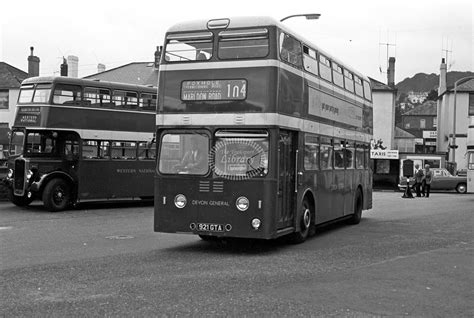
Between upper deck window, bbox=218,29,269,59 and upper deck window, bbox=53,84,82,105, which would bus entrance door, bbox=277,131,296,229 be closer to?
upper deck window, bbox=218,29,269,59

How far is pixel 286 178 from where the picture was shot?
10.9m

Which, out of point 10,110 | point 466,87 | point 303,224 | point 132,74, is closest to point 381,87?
point 466,87

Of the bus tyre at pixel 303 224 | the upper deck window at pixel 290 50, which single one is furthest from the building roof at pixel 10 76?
the upper deck window at pixel 290 50

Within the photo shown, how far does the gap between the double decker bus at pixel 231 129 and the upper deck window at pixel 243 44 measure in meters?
0.02

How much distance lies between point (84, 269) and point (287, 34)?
540 centimetres

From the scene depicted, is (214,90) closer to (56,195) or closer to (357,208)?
(357,208)

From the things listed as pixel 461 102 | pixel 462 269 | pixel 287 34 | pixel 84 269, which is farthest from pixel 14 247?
pixel 461 102

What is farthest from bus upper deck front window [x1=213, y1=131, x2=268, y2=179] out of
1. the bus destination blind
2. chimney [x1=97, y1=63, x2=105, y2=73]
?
chimney [x1=97, y1=63, x2=105, y2=73]

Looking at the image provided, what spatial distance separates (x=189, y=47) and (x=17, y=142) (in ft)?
33.6

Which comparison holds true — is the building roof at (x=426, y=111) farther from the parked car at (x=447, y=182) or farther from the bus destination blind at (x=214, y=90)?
the bus destination blind at (x=214, y=90)

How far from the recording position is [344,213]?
14.9 meters

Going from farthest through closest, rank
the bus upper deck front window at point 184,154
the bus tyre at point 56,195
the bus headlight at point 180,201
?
the bus tyre at point 56,195 < the bus headlight at point 180,201 < the bus upper deck front window at point 184,154

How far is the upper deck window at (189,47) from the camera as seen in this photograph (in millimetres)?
10602

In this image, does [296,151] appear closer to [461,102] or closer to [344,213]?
[344,213]
